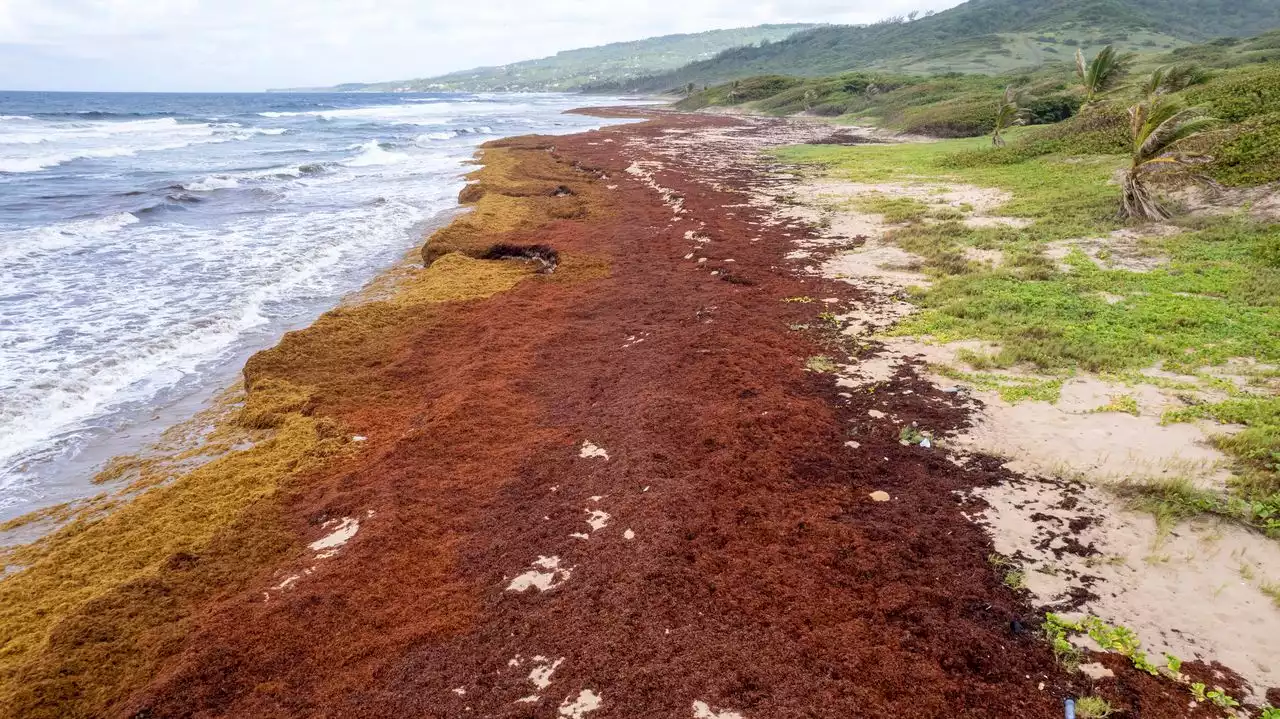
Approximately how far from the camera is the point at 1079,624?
467 centimetres

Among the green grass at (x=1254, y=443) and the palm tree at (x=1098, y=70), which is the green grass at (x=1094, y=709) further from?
the palm tree at (x=1098, y=70)

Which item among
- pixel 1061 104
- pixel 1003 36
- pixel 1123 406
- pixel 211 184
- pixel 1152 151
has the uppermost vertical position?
pixel 1003 36

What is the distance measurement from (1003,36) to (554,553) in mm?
124597

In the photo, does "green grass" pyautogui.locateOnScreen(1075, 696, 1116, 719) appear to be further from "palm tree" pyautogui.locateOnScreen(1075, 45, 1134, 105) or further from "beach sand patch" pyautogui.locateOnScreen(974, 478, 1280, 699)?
"palm tree" pyautogui.locateOnScreen(1075, 45, 1134, 105)

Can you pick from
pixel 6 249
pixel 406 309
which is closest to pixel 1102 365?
pixel 406 309

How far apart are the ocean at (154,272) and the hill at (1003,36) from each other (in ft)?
277

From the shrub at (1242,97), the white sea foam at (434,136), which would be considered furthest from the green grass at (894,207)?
the white sea foam at (434,136)

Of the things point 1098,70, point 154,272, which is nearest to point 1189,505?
point 154,272

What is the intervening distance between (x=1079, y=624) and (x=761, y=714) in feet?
8.20

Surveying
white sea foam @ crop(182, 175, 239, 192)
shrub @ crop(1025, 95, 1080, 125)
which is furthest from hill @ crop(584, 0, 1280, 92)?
white sea foam @ crop(182, 175, 239, 192)

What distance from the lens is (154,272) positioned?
16031mm

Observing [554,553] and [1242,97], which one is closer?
[554,553]

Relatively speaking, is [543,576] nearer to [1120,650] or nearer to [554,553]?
[554,553]

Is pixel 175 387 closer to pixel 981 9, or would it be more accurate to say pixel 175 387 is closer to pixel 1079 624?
pixel 1079 624
